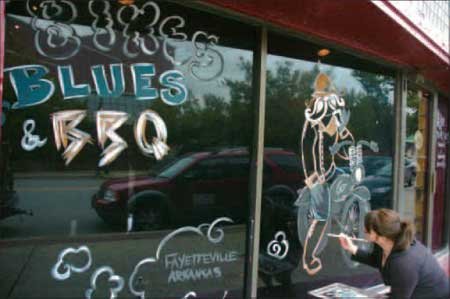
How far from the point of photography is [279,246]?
175 inches

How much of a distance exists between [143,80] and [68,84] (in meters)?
0.54

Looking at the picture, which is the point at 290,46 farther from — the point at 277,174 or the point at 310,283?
the point at 310,283

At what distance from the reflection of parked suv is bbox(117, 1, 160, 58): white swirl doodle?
81cm

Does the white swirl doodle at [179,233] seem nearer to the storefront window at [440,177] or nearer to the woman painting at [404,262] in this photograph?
the woman painting at [404,262]

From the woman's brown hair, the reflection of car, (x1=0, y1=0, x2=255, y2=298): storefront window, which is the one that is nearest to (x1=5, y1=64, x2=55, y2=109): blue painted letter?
(x1=0, y1=0, x2=255, y2=298): storefront window

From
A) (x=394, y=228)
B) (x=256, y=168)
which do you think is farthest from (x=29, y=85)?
(x=394, y=228)

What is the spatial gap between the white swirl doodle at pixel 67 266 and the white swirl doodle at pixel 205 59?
4.84ft

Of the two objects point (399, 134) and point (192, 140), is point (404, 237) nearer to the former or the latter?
point (192, 140)

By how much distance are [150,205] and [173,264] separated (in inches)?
19.3

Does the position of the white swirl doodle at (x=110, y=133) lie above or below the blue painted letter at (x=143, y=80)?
below

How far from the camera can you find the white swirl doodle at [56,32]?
3047 millimetres

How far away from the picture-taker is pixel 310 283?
474 cm

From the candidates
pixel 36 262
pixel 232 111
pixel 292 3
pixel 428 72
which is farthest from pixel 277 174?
pixel 428 72

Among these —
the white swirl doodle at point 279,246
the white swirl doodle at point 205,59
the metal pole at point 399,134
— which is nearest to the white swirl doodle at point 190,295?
the white swirl doodle at point 279,246
